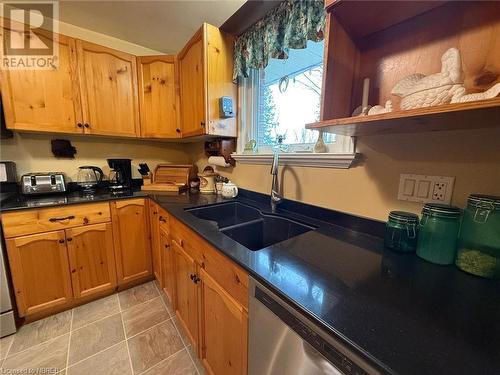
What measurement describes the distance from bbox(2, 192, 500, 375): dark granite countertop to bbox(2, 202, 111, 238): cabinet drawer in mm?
1187

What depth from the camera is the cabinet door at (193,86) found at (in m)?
1.52

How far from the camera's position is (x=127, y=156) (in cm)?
217

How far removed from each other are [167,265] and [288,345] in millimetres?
1170

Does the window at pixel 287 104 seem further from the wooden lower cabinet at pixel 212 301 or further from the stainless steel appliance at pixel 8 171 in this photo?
the stainless steel appliance at pixel 8 171

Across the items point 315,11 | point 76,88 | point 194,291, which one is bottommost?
point 194,291

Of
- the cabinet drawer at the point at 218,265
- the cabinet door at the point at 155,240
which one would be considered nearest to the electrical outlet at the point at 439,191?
the cabinet drawer at the point at 218,265

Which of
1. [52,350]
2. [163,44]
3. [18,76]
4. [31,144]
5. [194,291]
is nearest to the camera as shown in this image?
[194,291]

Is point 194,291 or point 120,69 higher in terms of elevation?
point 120,69

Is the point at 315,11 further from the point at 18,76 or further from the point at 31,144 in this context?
the point at 31,144

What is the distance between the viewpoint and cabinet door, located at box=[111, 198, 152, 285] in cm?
168

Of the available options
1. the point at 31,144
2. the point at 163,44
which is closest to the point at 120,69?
the point at 163,44

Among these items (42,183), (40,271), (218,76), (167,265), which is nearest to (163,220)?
(167,265)

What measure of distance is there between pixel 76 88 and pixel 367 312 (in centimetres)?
226

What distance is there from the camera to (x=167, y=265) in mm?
1489
